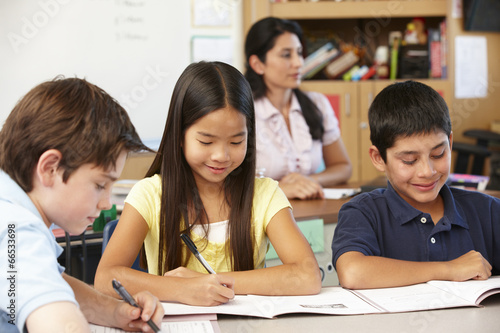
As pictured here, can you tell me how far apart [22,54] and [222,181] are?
185 cm

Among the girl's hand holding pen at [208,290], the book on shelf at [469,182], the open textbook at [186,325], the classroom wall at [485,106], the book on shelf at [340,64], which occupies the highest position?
the book on shelf at [340,64]

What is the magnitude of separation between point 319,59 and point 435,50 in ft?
2.81

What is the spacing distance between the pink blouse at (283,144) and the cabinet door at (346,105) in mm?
1205

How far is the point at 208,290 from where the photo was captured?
1112 millimetres

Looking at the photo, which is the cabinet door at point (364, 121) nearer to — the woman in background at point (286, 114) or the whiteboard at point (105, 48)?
the woman in background at point (286, 114)

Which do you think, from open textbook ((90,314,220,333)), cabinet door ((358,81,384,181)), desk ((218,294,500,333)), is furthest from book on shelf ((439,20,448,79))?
open textbook ((90,314,220,333))

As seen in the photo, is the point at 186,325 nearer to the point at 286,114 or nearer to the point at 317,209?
the point at 317,209

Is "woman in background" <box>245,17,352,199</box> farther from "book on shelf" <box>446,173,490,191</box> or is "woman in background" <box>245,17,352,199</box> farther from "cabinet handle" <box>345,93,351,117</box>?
"cabinet handle" <box>345,93,351,117</box>

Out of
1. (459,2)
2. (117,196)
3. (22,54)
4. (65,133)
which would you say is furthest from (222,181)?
(459,2)

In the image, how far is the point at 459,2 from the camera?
4137 millimetres

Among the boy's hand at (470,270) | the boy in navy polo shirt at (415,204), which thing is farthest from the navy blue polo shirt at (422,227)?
the boy's hand at (470,270)

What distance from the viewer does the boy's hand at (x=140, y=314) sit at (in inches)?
37.5

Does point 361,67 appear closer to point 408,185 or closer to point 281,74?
point 281,74

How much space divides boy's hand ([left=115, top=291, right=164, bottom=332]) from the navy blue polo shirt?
570mm
